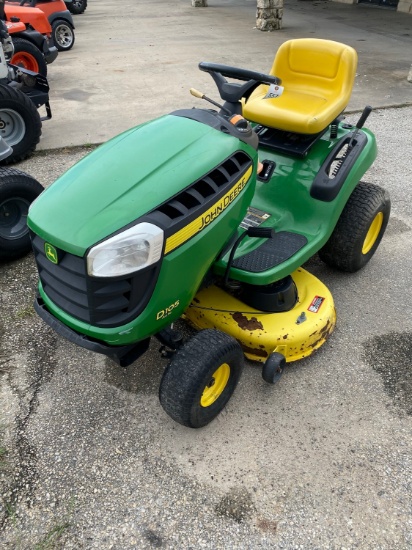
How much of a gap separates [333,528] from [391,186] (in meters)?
3.02

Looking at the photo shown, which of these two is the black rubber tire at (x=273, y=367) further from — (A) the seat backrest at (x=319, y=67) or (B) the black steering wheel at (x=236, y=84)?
(A) the seat backrest at (x=319, y=67)

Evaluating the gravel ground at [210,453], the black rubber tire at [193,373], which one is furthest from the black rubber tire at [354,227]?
the black rubber tire at [193,373]

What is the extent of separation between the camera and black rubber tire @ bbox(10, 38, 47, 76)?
233 inches

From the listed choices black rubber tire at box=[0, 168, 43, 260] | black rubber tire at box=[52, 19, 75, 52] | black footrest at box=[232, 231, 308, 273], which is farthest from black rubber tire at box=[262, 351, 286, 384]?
black rubber tire at box=[52, 19, 75, 52]

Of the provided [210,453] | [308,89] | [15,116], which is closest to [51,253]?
[210,453]

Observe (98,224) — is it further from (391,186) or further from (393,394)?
(391,186)

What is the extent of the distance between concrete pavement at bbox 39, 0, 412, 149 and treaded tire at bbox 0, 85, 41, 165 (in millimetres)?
374

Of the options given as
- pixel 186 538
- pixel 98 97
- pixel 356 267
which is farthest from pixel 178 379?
pixel 98 97

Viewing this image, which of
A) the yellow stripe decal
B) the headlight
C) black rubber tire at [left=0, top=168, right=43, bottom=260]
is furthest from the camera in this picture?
black rubber tire at [left=0, top=168, right=43, bottom=260]

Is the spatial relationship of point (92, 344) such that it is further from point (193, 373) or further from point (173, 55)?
point (173, 55)

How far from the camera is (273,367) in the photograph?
2.00 metres

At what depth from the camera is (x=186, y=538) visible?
1.62 meters

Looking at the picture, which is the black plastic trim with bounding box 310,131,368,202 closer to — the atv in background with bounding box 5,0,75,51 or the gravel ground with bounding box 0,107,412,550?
the gravel ground with bounding box 0,107,412,550

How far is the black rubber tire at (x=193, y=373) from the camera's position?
67.9 inches
